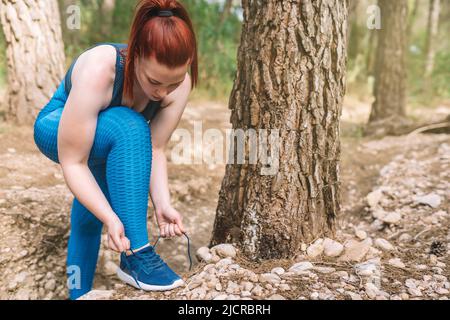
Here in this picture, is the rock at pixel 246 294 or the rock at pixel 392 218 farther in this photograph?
the rock at pixel 392 218

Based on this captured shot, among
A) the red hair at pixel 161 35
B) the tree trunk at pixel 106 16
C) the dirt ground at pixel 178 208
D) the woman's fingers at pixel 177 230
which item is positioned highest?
the tree trunk at pixel 106 16

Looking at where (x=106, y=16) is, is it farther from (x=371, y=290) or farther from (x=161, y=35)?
(x=371, y=290)

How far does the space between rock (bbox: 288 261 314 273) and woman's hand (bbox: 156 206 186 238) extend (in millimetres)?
424

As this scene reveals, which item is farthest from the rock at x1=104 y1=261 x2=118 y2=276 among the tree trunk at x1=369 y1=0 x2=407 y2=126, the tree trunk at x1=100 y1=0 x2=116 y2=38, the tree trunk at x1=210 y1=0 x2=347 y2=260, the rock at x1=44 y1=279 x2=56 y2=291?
the tree trunk at x1=100 y1=0 x2=116 y2=38

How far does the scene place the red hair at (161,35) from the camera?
135cm

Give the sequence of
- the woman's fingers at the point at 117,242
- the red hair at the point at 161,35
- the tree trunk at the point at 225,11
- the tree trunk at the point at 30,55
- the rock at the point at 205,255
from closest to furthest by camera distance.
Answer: the red hair at the point at 161,35, the woman's fingers at the point at 117,242, the rock at the point at 205,255, the tree trunk at the point at 30,55, the tree trunk at the point at 225,11

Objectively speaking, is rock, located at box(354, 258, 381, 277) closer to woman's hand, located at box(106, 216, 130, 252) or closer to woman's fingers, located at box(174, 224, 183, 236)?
woman's fingers, located at box(174, 224, 183, 236)

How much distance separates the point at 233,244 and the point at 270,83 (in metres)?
0.66

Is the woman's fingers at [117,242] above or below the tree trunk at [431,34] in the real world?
below

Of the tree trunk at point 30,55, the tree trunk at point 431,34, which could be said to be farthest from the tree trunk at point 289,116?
the tree trunk at point 431,34

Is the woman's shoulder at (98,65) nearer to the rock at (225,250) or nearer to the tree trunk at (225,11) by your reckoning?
the rock at (225,250)

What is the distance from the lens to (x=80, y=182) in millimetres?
1491

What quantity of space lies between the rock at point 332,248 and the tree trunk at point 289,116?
5 centimetres

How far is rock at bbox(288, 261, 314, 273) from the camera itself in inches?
64.9
